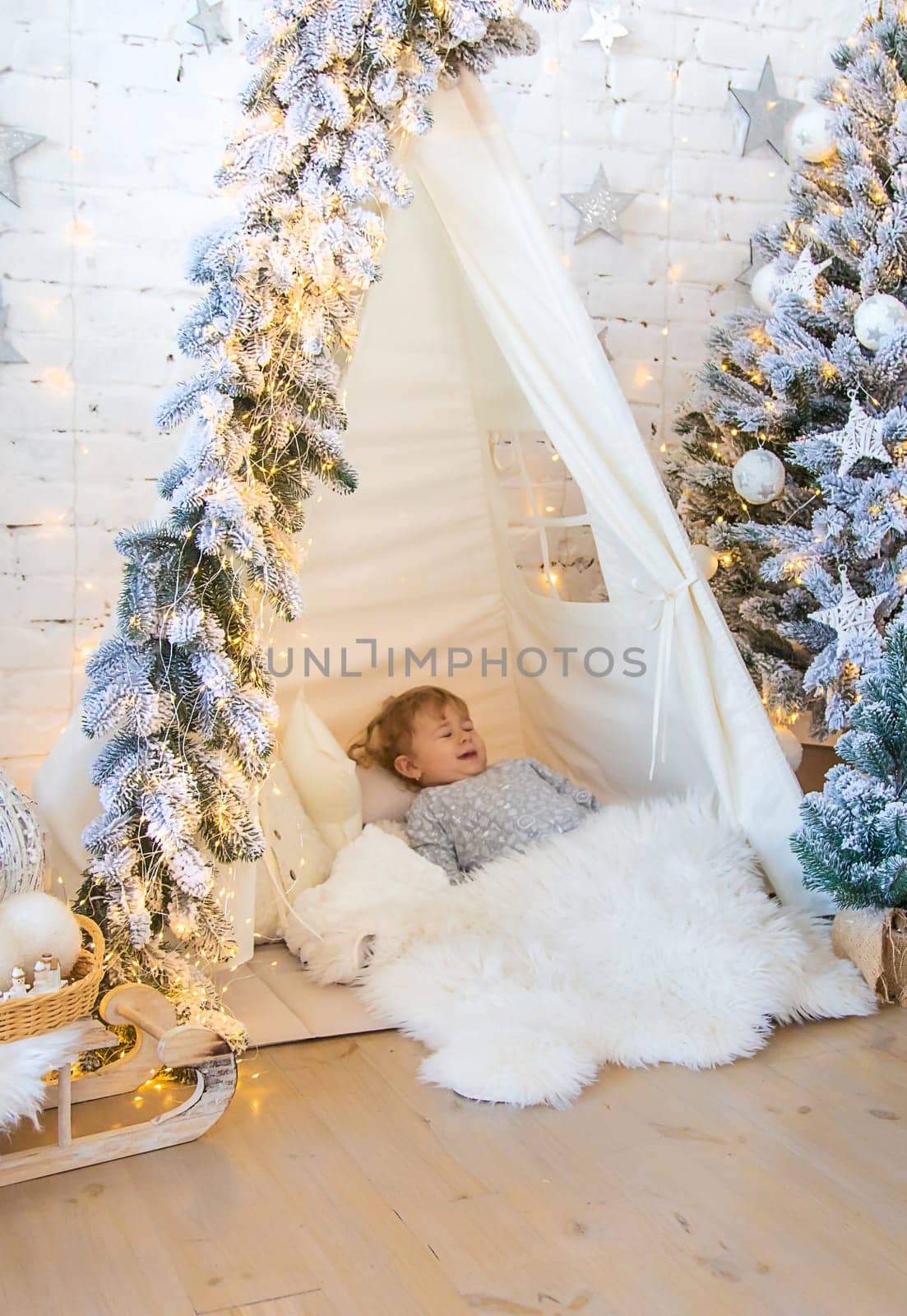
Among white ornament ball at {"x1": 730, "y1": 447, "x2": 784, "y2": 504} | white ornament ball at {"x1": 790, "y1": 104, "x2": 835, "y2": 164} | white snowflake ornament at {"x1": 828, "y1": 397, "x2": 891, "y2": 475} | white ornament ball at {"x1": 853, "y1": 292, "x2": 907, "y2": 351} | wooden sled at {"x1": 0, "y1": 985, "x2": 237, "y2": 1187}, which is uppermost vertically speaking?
white ornament ball at {"x1": 790, "y1": 104, "x2": 835, "y2": 164}

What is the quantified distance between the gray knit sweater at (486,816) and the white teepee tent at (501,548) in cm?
22

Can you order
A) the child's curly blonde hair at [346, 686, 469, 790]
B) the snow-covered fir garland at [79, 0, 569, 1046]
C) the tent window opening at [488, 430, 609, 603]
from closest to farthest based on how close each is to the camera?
1. the snow-covered fir garland at [79, 0, 569, 1046]
2. the child's curly blonde hair at [346, 686, 469, 790]
3. the tent window opening at [488, 430, 609, 603]

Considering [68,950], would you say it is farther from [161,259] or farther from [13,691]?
[161,259]

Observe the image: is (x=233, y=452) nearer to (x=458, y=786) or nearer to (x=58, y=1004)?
(x=58, y=1004)

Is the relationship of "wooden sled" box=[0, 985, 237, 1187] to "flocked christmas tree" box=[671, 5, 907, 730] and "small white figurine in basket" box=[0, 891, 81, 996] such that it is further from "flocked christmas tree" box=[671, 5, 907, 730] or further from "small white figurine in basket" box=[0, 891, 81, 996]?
"flocked christmas tree" box=[671, 5, 907, 730]

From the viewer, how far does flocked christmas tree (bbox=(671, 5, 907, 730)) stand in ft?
7.68

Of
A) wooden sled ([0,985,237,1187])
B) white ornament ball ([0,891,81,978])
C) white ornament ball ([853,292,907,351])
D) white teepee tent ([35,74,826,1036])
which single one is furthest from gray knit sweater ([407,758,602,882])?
white ornament ball ([853,292,907,351])

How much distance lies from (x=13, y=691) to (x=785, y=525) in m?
1.72

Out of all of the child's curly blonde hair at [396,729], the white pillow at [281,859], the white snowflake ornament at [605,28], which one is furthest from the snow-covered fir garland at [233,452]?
the white snowflake ornament at [605,28]

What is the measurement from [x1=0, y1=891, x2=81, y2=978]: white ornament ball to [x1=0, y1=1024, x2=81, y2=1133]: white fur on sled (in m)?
0.10

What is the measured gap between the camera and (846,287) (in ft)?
8.14

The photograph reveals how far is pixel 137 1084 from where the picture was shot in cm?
163

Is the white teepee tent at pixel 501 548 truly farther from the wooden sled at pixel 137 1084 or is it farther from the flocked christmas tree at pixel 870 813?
the wooden sled at pixel 137 1084

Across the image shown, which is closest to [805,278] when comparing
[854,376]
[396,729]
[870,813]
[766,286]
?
[766,286]
